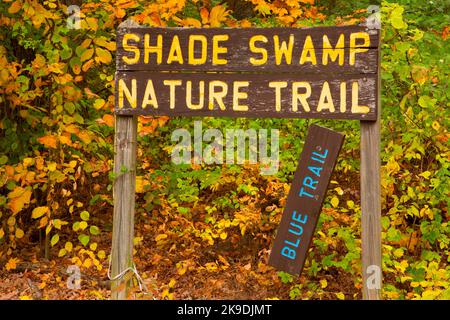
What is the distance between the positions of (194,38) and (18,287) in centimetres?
346

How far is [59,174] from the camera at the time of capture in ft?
21.1

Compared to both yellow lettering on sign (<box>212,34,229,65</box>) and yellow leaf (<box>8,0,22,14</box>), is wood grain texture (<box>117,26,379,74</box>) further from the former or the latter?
yellow leaf (<box>8,0,22,14</box>)

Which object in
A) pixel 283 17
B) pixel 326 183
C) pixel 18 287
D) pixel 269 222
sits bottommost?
pixel 18 287

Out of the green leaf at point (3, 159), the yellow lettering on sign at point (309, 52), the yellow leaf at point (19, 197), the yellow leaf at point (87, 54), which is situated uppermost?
the yellow leaf at point (87, 54)

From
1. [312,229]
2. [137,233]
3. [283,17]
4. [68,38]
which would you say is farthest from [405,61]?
[137,233]

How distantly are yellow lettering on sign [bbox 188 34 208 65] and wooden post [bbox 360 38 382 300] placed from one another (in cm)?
128

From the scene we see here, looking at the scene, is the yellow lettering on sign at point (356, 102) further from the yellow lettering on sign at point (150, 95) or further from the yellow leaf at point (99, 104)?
the yellow leaf at point (99, 104)

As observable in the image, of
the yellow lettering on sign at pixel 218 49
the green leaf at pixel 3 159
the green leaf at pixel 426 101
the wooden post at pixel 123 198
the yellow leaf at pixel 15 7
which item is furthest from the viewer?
the green leaf at pixel 3 159

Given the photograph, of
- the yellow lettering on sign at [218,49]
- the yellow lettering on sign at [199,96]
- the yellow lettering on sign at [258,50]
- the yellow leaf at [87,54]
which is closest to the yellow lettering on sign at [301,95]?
the yellow lettering on sign at [258,50]

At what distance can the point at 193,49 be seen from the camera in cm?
496

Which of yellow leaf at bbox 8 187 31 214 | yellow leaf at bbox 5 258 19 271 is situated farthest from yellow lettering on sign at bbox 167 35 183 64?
yellow leaf at bbox 5 258 19 271

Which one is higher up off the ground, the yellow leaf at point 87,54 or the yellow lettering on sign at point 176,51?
the yellow leaf at point 87,54

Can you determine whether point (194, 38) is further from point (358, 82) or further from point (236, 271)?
point (236, 271)

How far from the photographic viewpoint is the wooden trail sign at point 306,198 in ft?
16.2
